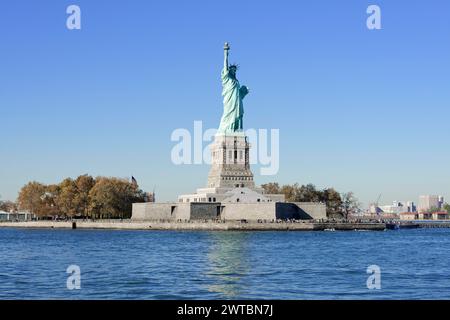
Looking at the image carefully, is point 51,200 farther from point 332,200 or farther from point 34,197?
point 332,200

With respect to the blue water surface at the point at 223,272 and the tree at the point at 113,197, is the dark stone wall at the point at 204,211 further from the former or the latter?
the blue water surface at the point at 223,272

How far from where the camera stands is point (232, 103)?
300 ft

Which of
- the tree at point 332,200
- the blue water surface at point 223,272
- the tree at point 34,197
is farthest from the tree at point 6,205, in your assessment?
the blue water surface at point 223,272

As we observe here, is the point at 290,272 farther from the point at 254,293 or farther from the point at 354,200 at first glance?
the point at 354,200

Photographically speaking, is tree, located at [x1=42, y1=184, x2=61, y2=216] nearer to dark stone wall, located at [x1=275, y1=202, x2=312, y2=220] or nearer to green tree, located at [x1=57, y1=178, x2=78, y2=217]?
green tree, located at [x1=57, y1=178, x2=78, y2=217]

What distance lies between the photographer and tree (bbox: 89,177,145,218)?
343ft

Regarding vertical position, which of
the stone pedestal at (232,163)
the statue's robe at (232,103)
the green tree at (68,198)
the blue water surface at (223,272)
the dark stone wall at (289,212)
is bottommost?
the blue water surface at (223,272)

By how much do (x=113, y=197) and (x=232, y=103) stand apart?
23.8m

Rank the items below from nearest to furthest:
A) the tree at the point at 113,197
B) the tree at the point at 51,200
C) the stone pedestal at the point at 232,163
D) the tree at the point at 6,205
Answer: the stone pedestal at the point at 232,163, the tree at the point at 113,197, the tree at the point at 51,200, the tree at the point at 6,205

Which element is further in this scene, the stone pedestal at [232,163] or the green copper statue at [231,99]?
the green copper statue at [231,99]

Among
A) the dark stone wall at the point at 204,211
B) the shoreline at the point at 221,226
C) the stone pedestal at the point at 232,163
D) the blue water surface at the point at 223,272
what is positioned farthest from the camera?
the stone pedestal at the point at 232,163

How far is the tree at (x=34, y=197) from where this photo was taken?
116125 millimetres
